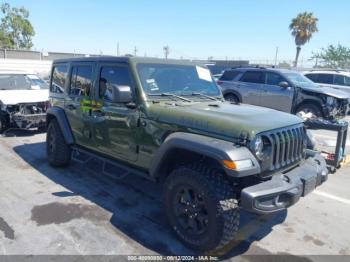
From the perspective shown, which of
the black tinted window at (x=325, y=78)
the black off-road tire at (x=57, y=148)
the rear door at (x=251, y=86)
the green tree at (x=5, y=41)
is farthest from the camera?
the green tree at (x=5, y=41)

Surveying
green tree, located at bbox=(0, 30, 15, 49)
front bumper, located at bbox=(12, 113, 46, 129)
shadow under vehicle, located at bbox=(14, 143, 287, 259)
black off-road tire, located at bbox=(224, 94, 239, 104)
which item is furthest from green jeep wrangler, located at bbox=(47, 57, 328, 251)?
green tree, located at bbox=(0, 30, 15, 49)

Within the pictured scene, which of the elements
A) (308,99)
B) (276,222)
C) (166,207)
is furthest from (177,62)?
(308,99)

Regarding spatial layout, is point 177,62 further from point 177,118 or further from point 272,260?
point 272,260

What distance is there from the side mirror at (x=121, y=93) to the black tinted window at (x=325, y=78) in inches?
499

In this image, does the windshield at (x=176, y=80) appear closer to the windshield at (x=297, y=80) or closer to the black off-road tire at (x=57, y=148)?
the black off-road tire at (x=57, y=148)

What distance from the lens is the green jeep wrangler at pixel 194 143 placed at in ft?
9.67

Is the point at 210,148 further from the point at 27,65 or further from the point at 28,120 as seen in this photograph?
the point at 27,65

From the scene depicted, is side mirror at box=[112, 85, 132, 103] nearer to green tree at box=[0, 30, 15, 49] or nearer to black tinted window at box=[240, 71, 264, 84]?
black tinted window at box=[240, 71, 264, 84]

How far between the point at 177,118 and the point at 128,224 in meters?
1.37

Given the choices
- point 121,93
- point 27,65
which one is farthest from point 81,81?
point 27,65

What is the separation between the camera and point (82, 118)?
4887mm

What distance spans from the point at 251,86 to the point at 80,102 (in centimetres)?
771

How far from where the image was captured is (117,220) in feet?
12.5

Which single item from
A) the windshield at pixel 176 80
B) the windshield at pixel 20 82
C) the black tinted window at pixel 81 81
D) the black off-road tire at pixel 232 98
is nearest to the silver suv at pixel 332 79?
the black off-road tire at pixel 232 98
